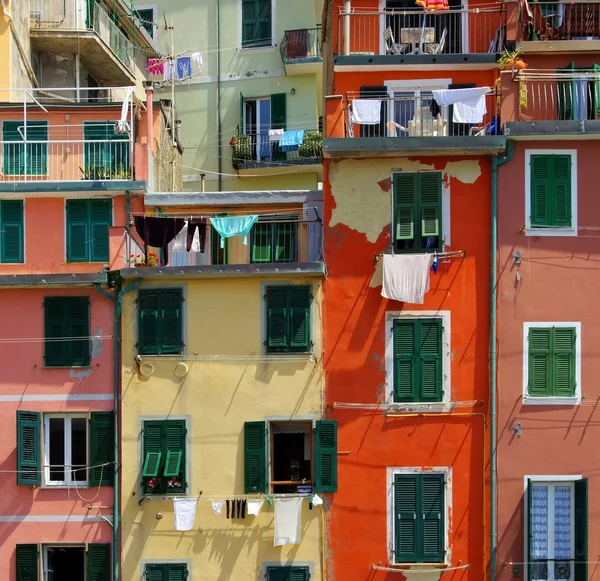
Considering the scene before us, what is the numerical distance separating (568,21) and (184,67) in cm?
1503

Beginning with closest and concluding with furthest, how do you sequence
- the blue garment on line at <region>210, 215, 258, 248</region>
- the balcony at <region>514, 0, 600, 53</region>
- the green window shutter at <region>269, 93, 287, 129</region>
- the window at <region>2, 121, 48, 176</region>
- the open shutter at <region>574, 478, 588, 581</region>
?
the open shutter at <region>574, 478, 588, 581</region>, the blue garment on line at <region>210, 215, 258, 248</region>, the balcony at <region>514, 0, 600, 53</region>, the window at <region>2, 121, 48, 176</region>, the green window shutter at <region>269, 93, 287, 129</region>

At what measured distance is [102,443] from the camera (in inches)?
1021

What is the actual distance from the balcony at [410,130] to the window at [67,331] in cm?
669

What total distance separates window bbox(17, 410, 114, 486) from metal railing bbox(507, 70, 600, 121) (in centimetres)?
1182

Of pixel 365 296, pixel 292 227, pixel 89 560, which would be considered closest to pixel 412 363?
pixel 365 296

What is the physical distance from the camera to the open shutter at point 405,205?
2545 centimetres

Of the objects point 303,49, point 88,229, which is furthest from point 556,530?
point 303,49

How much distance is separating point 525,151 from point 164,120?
36.5 ft

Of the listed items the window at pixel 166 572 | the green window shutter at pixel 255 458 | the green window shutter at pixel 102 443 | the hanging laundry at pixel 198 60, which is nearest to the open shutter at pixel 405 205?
the green window shutter at pixel 255 458

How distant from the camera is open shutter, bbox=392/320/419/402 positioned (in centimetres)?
2523

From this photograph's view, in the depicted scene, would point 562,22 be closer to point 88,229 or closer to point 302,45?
point 302,45

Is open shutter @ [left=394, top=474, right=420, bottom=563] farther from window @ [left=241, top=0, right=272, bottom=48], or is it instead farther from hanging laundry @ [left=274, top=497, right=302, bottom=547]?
window @ [left=241, top=0, right=272, bottom=48]

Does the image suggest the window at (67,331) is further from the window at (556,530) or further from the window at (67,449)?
the window at (556,530)

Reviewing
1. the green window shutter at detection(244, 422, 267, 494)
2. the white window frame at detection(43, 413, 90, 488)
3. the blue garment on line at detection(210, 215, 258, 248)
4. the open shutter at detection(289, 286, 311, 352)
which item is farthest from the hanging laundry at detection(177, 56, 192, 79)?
the green window shutter at detection(244, 422, 267, 494)
